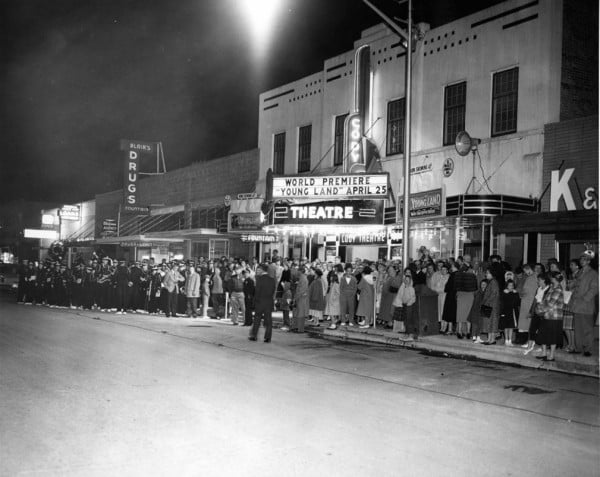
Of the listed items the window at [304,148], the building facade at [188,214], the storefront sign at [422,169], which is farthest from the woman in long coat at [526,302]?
the building facade at [188,214]

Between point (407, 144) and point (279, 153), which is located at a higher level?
point (279, 153)

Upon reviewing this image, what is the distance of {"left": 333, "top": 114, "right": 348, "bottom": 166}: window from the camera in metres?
25.2

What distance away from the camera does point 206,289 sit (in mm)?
21594

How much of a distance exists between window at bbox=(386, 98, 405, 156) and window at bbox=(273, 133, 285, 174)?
6.73 metres

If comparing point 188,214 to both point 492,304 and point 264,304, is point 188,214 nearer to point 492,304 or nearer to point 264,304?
point 264,304

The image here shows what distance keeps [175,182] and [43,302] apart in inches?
431

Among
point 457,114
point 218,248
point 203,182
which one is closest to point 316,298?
point 457,114

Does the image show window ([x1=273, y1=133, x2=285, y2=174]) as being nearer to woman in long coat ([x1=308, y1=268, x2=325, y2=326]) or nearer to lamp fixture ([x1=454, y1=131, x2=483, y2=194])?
lamp fixture ([x1=454, y1=131, x2=483, y2=194])

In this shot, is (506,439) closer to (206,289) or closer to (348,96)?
(206,289)

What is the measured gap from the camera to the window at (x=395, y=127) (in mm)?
22953

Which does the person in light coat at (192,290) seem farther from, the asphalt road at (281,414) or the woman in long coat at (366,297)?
the asphalt road at (281,414)

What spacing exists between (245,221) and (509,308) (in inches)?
595

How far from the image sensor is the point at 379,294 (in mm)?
17922

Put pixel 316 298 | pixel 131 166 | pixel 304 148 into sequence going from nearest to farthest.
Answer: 1. pixel 316 298
2. pixel 304 148
3. pixel 131 166
